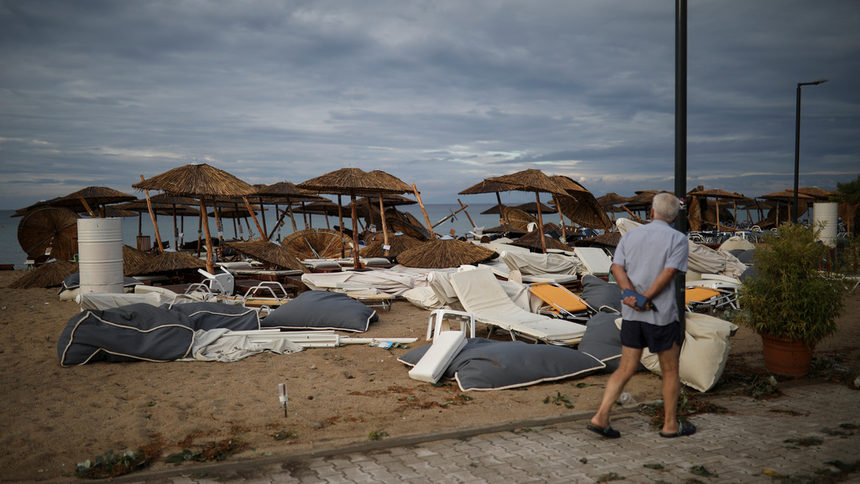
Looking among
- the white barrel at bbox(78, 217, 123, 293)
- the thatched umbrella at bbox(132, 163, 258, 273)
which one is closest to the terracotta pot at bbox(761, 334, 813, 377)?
the white barrel at bbox(78, 217, 123, 293)

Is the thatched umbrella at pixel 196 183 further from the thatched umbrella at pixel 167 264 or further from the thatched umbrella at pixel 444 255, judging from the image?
the thatched umbrella at pixel 444 255

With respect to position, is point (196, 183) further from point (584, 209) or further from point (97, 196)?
point (584, 209)

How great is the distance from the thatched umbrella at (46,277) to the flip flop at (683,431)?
40.7 ft

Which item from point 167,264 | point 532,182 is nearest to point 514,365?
point 167,264

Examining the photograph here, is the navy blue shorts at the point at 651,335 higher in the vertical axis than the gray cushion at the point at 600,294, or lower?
higher

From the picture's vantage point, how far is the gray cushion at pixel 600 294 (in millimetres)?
7302

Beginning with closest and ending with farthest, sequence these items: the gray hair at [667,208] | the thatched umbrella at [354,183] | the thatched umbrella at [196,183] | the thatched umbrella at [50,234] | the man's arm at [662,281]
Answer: the man's arm at [662,281]
the gray hair at [667,208]
the thatched umbrella at [196,183]
the thatched umbrella at [354,183]
the thatched umbrella at [50,234]

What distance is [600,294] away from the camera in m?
7.48

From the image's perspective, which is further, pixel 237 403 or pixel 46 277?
pixel 46 277

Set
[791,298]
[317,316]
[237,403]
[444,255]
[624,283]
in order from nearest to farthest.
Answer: [624,283], [237,403], [791,298], [317,316], [444,255]

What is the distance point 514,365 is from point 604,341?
1.02 m

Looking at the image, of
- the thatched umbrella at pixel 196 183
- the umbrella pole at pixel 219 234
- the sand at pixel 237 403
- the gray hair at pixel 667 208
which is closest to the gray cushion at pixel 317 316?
the sand at pixel 237 403

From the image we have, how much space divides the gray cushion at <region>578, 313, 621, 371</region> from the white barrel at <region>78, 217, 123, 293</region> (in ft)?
21.5

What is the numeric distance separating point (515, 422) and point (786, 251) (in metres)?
2.81
